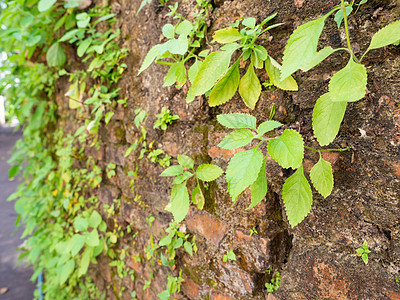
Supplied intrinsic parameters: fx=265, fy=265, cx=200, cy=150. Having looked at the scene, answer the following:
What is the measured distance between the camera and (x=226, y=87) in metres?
0.75

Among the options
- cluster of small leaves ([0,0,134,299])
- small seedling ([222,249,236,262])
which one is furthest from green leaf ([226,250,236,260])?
cluster of small leaves ([0,0,134,299])

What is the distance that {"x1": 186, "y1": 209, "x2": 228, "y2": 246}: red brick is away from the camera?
92 centimetres

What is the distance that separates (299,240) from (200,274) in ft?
1.48

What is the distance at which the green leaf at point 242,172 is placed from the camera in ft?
1.81

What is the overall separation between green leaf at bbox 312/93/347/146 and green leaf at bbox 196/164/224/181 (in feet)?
1.23

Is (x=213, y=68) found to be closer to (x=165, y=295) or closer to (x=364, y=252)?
(x=364, y=252)

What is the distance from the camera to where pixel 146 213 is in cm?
129

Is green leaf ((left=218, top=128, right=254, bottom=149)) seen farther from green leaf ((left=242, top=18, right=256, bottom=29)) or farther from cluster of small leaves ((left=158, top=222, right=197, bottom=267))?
cluster of small leaves ((left=158, top=222, right=197, bottom=267))

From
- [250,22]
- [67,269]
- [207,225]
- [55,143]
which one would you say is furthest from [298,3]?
[55,143]

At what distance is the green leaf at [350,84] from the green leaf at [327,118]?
68mm

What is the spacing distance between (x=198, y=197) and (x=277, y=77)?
19.9 inches

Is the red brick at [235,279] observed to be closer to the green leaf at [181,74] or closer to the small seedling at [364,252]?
the small seedling at [364,252]

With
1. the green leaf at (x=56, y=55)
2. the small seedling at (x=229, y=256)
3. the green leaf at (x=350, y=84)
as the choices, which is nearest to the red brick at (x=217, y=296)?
the small seedling at (x=229, y=256)

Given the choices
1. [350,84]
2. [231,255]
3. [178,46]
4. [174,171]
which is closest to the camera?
[350,84]
